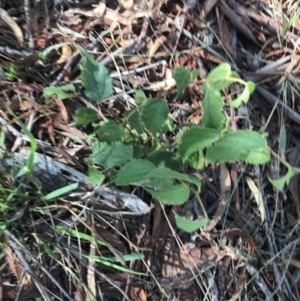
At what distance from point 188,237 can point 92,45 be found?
1.46 feet

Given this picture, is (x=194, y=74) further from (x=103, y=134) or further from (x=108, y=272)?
(x=108, y=272)

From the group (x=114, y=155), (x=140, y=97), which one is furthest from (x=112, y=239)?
(x=140, y=97)

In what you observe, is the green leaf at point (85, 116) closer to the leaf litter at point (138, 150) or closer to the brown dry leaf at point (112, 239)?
the leaf litter at point (138, 150)

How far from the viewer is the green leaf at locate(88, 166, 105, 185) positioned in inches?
35.6

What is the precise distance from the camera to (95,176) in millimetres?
907

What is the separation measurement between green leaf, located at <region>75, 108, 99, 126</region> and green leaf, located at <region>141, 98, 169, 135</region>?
10cm

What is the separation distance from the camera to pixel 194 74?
86 cm

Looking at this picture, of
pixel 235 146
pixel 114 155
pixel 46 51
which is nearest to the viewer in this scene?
pixel 235 146

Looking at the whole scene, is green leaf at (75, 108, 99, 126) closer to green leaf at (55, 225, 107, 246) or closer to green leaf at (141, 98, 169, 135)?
green leaf at (141, 98, 169, 135)

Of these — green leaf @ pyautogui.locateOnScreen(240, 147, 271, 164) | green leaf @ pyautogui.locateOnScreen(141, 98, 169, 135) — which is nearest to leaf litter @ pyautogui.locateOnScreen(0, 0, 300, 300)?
green leaf @ pyautogui.locateOnScreen(141, 98, 169, 135)

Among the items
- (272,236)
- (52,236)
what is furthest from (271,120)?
(52,236)

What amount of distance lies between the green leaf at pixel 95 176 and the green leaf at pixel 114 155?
4cm

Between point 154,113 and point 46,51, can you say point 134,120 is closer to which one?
point 154,113

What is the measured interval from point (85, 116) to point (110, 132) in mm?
60
